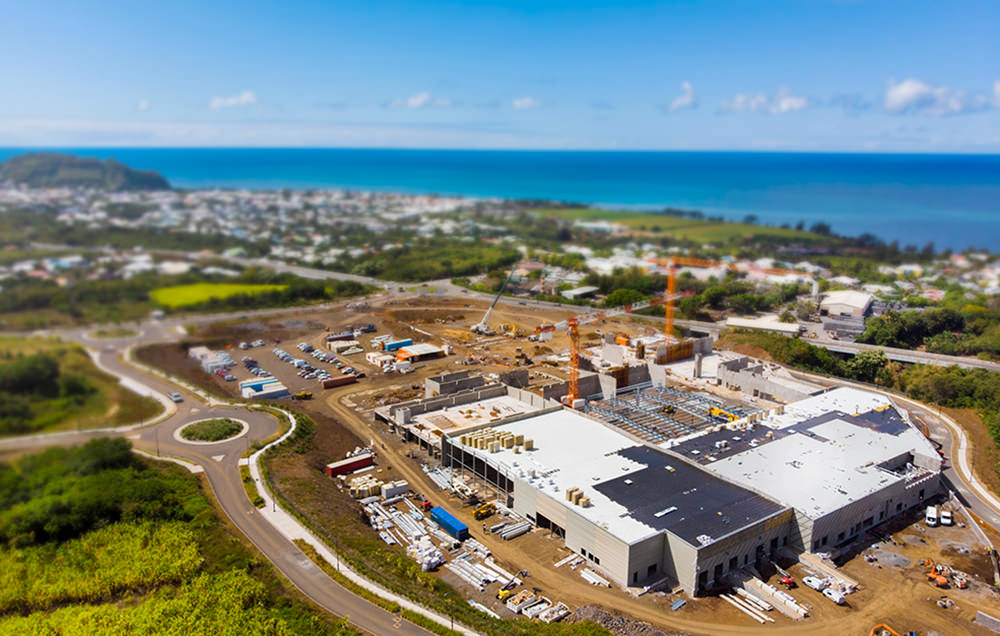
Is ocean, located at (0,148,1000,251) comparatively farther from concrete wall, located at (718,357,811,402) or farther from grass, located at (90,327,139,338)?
grass, located at (90,327,139,338)

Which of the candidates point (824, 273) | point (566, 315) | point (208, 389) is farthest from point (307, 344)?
point (824, 273)

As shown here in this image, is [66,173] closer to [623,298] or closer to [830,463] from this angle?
[623,298]

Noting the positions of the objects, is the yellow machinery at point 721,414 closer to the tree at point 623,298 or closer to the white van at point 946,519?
the white van at point 946,519

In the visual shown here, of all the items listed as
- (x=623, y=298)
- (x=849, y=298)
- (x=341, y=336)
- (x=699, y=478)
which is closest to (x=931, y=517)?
(x=699, y=478)

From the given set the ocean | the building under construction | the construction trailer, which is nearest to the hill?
the construction trailer

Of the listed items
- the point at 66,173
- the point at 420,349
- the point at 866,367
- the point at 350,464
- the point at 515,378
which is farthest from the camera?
the point at 420,349

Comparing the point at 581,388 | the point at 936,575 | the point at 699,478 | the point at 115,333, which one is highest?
the point at 115,333
